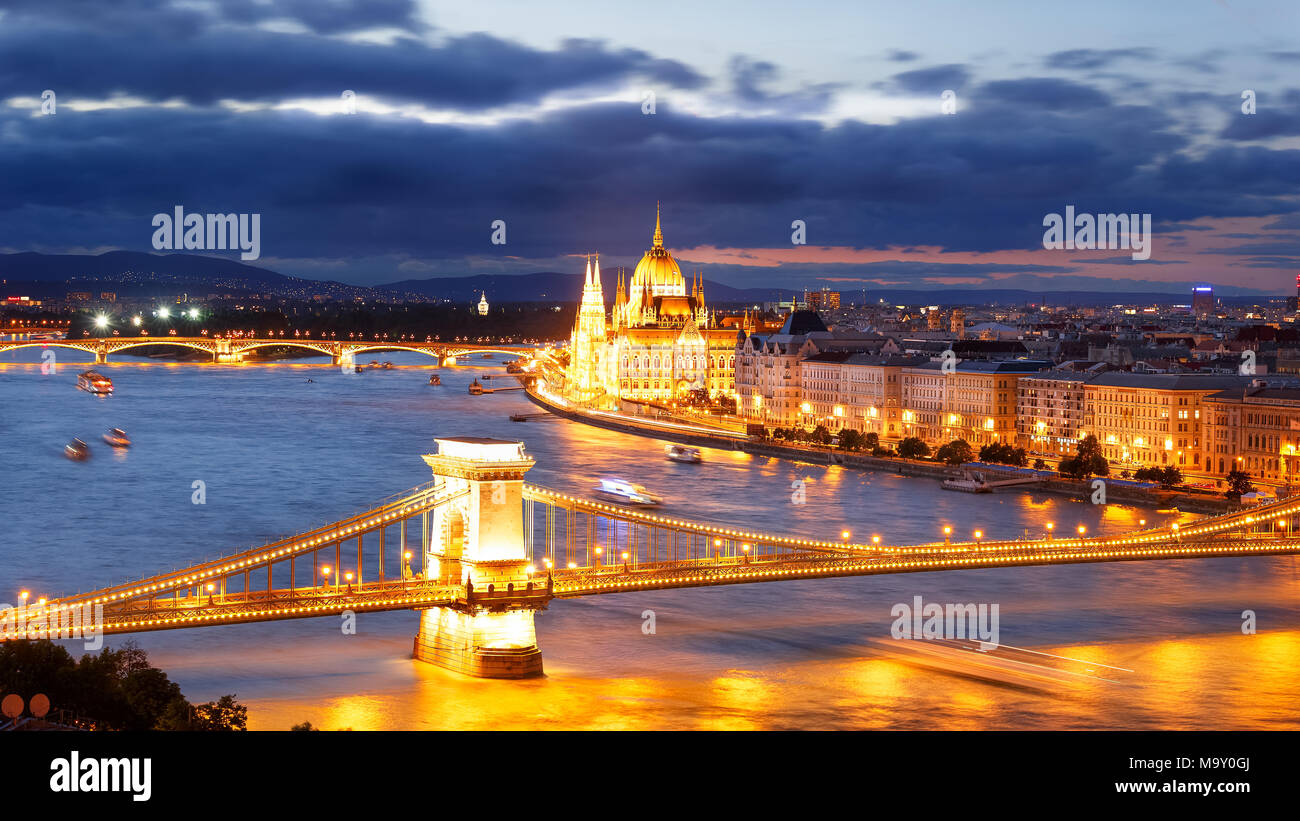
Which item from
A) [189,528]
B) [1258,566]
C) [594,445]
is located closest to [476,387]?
[594,445]

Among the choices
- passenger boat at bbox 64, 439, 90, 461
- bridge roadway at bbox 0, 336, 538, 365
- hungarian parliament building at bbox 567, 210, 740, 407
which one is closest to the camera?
passenger boat at bbox 64, 439, 90, 461

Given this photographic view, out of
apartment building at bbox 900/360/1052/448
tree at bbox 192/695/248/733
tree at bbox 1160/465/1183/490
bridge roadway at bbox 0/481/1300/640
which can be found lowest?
tree at bbox 192/695/248/733

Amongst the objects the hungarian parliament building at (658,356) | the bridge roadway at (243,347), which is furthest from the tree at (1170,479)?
the bridge roadway at (243,347)

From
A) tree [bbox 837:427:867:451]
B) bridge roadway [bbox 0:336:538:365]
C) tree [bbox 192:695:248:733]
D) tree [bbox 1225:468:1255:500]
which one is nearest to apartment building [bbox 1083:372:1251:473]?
tree [bbox 1225:468:1255:500]

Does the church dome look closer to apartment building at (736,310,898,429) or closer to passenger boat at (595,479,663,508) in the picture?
apartment building at (736,310,898,429)

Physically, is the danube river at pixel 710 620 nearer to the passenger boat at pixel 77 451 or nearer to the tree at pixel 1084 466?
the passenger boat at pixel 77 451
